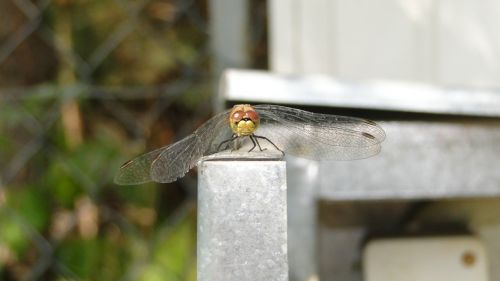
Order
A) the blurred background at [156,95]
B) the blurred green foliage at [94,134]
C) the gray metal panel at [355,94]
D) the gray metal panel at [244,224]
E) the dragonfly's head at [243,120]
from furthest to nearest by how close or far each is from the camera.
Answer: the blurred green foliage at [94,134] < the blurred background at [156,95] < the gray metal panel at [355,94] < the dragonfly's head at [243,120] < the gray metal panel at [244,224]

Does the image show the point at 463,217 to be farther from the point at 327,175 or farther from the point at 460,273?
the point at 327,175

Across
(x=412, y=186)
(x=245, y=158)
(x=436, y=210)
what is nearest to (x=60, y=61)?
(x=436, y=210)

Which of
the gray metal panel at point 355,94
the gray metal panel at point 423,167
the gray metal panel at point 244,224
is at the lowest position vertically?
the gray metal panel at point 244,224

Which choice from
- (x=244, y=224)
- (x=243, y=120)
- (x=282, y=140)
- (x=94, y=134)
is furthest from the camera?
(x=94, y=134)

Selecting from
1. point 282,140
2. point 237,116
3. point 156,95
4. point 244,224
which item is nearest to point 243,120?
point 237,116

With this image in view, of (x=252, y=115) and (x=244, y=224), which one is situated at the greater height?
(x=252, y=115)

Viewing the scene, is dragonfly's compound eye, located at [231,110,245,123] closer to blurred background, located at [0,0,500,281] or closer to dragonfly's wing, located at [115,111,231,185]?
dragonfly's wing, located at [115,111,231,185]

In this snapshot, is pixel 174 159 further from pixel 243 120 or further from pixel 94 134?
pixel 94 134

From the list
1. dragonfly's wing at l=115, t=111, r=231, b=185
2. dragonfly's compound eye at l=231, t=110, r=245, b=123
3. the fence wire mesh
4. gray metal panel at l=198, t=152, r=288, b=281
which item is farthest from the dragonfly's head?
the fence wire mesh

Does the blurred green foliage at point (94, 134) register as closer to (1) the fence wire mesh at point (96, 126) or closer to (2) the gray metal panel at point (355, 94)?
(1) the fence wire mesh at point (96, 126)

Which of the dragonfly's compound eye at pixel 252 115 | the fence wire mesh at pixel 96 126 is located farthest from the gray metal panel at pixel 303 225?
the fence wire mesh at pixel 96 126
